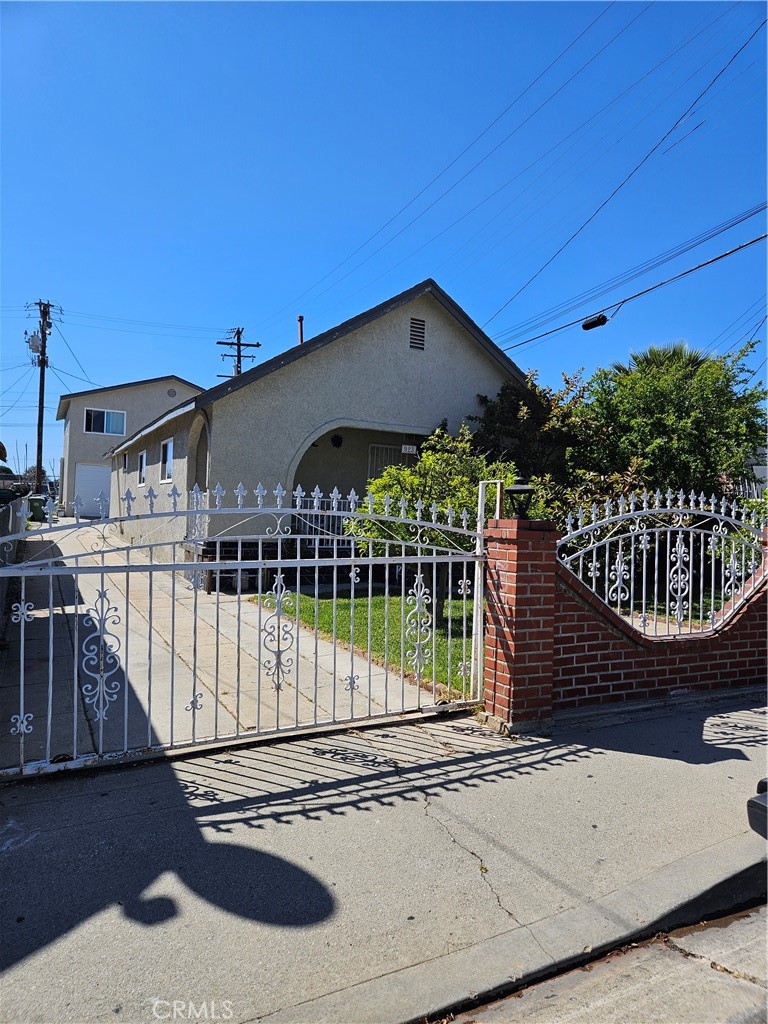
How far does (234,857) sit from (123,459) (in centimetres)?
2048

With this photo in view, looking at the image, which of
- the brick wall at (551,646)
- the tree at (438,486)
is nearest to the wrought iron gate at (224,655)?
the tree at (438,486)

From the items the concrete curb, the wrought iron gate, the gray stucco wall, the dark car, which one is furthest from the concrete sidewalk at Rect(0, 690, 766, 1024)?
the gray stucco wall

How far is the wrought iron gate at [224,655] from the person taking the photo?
12.2 ft

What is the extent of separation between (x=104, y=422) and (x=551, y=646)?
97.4ft

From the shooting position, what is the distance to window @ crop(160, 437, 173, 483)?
1365 cm

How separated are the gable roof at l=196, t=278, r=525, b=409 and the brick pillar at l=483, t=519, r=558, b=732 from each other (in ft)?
24.0

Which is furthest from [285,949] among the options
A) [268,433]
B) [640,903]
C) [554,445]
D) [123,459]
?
[123,459]

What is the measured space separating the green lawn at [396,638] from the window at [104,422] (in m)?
23.9

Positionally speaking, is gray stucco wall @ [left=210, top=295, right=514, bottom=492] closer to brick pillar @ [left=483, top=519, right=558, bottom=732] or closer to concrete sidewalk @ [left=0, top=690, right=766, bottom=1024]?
brick pillar @ [left=483, top=519, right=558, bottom=732]

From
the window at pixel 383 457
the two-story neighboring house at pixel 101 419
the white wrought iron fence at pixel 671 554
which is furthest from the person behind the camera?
the two-story neighboring house at pixel 101 419

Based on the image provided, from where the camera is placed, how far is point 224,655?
20.8 feet

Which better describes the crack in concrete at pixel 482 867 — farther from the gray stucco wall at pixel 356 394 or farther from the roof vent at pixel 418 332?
the roof vent at pixel 418 332

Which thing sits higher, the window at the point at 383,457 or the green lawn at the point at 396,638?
the window at the point at 383,457

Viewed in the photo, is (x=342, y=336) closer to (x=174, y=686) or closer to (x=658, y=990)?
(x=174, y=686)
